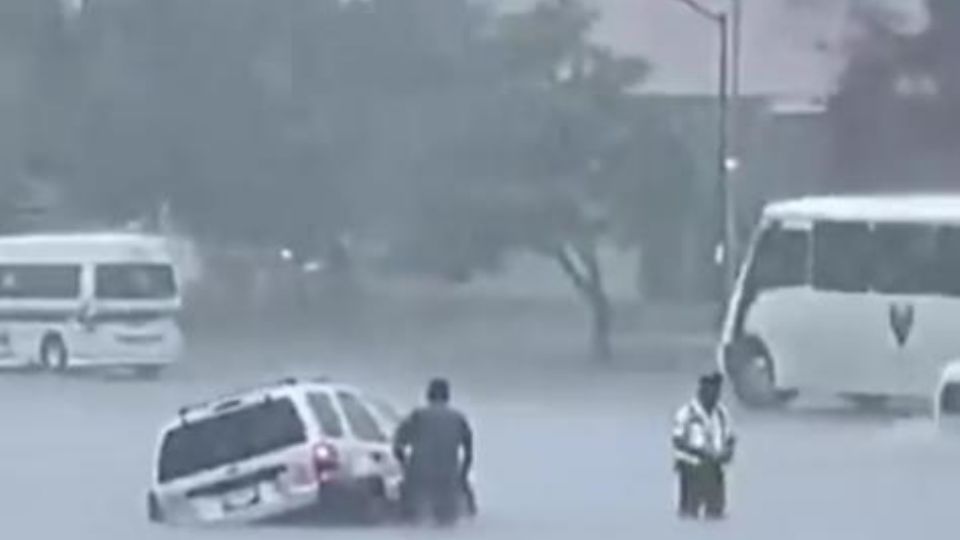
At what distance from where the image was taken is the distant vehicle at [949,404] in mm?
44031

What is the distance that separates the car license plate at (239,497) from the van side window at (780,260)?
23186 mm

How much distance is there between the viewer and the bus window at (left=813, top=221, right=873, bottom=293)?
51469 millimetres

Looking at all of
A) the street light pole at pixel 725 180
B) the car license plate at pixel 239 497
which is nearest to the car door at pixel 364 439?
the car license plate at pixel 239 497

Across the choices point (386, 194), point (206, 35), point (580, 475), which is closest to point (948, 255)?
point (580, 475)

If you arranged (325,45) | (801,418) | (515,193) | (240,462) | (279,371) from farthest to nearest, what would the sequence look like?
(325,45), (515,193), (279,371), (801,418), (240,462)

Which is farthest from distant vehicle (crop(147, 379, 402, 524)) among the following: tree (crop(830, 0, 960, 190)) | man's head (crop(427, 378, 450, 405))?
tree (crop(830, 0, 960, 190))

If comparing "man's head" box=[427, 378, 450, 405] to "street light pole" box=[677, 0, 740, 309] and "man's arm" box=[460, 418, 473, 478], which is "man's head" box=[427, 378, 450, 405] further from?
"street light pole" box=[677, 0, 740, 309]

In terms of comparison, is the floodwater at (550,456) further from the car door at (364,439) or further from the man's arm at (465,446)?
the car door at (364,439)

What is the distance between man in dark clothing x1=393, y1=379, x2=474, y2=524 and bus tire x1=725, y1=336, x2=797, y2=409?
73.7 feet

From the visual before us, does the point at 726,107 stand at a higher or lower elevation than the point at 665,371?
higher

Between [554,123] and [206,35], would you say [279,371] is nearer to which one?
[554,123]

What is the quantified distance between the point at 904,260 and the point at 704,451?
2313 centimetres

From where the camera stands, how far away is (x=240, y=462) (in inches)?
1141

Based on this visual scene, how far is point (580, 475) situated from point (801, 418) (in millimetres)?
14039
